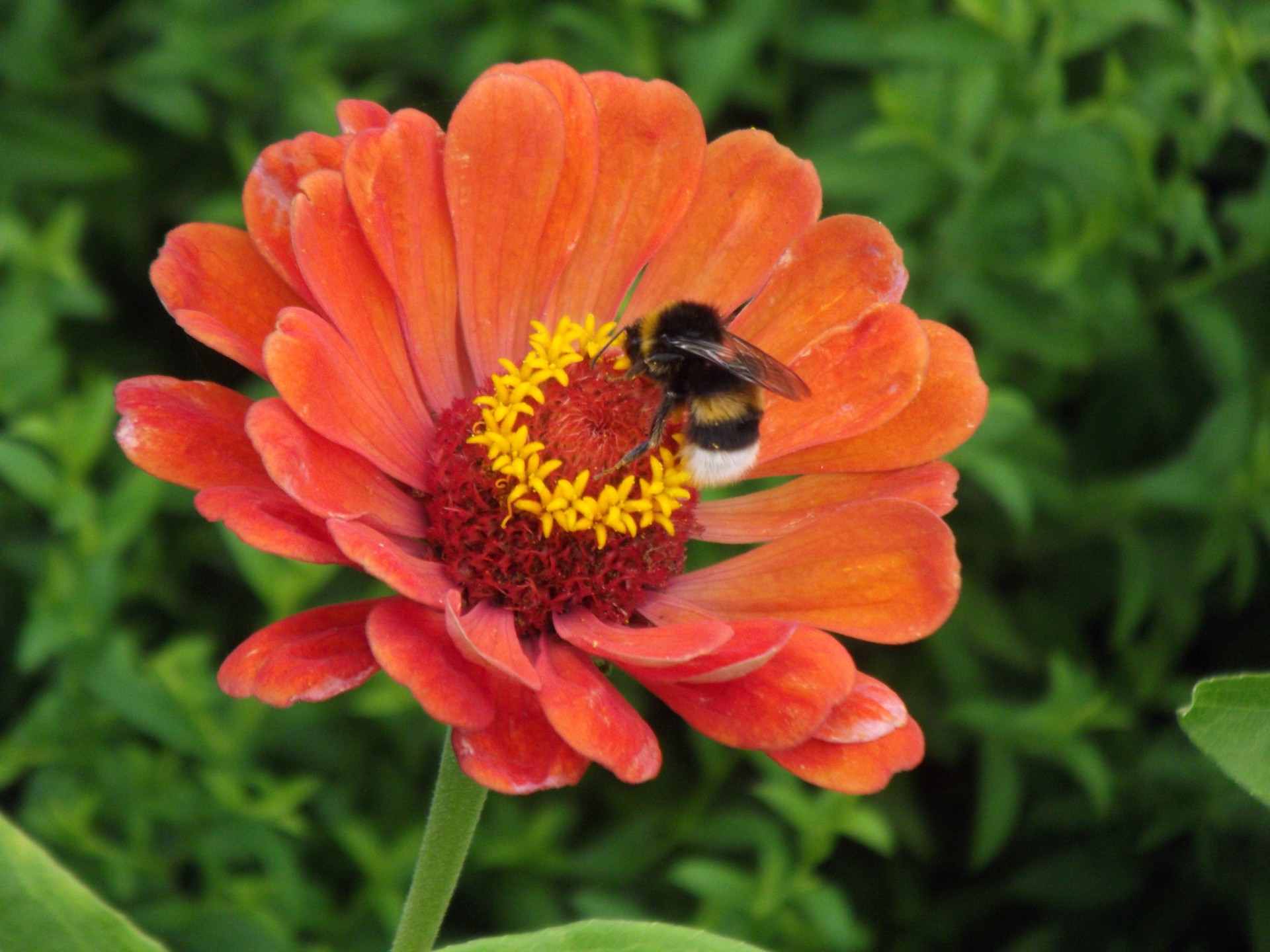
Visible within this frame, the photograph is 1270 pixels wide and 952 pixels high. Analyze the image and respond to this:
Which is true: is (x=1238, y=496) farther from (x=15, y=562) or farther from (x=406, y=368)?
(x=15, y=562)

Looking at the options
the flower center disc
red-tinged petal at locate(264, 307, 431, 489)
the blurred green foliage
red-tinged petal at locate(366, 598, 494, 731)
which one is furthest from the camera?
the blurred green foliage

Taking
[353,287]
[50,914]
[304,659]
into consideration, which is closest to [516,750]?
[304,659]

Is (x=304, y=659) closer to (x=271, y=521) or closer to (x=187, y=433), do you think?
(x=271, y=521)

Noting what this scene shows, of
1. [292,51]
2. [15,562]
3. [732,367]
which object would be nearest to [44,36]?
[292,51]

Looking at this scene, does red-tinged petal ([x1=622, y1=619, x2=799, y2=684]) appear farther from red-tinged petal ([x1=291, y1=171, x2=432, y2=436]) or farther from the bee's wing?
red-tinged petal ([x1=291, y1=171, x2=432, y2=436])

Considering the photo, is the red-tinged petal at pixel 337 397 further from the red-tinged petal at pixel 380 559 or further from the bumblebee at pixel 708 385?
the bumblebee at pixel 708 385

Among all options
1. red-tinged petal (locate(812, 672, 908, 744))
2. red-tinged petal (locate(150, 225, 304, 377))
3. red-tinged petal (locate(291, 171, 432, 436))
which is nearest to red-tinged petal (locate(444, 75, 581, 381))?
red-tinged petal (locate(291, 171, 432, 436))

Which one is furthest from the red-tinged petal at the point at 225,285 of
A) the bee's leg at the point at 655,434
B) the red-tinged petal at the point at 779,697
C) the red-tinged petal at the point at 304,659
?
the red-tinged petal at the point at 779,697

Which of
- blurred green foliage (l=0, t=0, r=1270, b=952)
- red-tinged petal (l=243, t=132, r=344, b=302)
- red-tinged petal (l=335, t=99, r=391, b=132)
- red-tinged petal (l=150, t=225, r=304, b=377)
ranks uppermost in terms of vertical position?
red-tinged petal (l=335, t=99, r=391, b=132)
